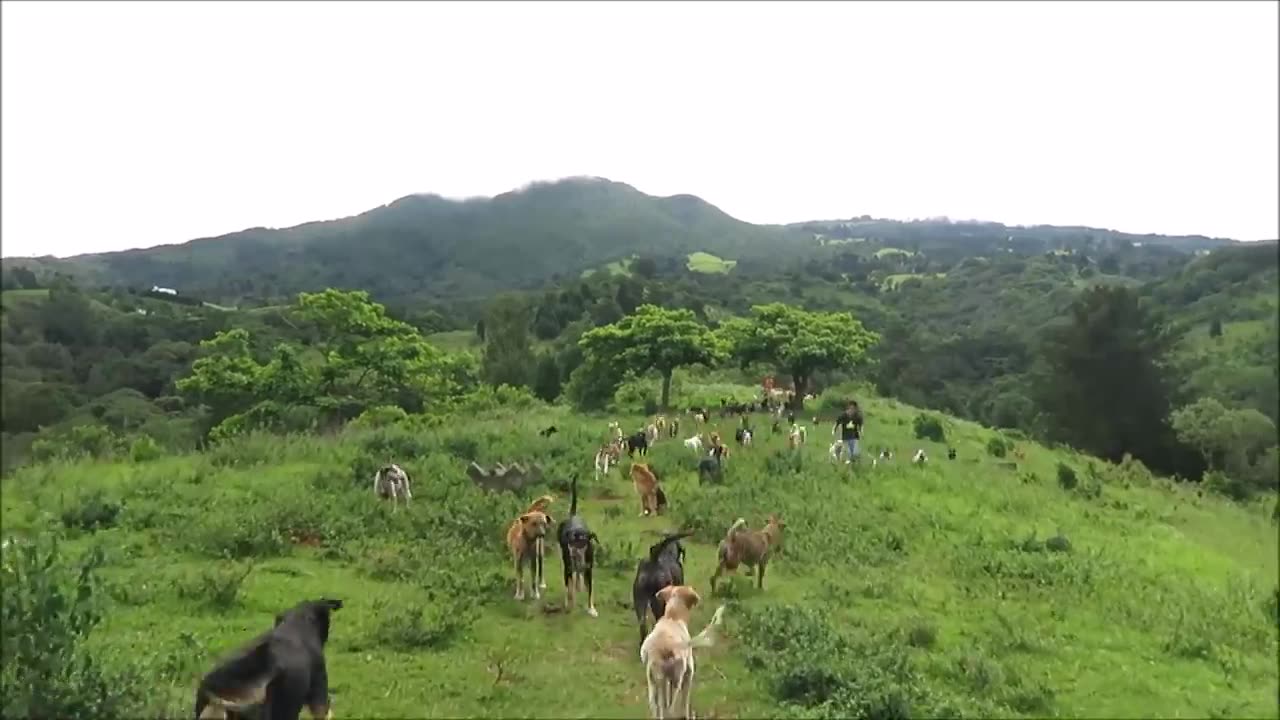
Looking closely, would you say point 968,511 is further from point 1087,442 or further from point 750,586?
point 1087,442

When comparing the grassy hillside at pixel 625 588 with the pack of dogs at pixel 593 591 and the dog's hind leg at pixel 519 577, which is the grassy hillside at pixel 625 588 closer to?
the dog's hind leg at pixel 519 577

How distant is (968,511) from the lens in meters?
18.2

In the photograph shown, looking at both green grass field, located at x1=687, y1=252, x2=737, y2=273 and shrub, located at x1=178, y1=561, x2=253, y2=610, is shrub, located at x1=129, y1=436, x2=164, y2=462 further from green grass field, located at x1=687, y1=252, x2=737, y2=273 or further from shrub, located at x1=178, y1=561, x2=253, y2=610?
green grass field, located at x1=687, y1=252, x2=737, y2=273

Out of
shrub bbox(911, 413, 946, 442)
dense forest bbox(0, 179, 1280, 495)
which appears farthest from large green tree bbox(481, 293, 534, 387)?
shrub bbox(911, 413, 946, 442)

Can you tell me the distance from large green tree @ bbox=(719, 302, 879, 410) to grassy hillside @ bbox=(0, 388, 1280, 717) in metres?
6.90

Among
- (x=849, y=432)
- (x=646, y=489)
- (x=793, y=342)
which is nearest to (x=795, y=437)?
(x=849, y=432)

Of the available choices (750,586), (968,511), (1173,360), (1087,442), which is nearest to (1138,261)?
(1173,360)

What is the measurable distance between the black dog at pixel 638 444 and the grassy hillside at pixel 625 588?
33 centimetres

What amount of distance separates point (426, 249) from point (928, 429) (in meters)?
14.8

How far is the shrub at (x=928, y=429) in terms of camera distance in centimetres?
2380

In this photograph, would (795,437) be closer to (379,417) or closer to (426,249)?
(379,417)

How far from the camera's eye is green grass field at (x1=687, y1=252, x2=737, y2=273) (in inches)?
2557

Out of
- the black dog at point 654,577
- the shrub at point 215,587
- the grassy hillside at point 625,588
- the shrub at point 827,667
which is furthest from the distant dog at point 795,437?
the shrub at point 215,587

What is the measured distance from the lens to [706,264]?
228ft
